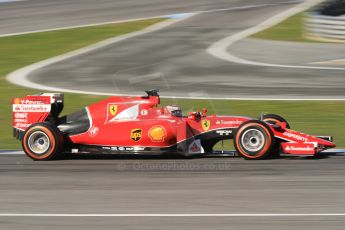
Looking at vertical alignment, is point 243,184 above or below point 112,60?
below

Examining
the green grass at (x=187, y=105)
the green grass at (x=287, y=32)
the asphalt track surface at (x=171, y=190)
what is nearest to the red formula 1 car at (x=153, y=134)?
the asphalt track surface at (x=171, y=190)

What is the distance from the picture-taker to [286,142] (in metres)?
12.2

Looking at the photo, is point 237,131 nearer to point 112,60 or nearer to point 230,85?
point 230,85

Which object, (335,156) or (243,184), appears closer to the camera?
(243,184)

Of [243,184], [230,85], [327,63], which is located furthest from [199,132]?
[327,63]

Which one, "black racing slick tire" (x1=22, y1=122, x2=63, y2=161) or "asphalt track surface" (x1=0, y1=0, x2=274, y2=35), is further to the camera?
"asphalt track surface" (x1=0, y1=0, x2=274, y2=35)

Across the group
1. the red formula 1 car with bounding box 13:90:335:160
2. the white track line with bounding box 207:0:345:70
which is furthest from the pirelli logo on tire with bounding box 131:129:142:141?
the white track line with bounding box 207:0:345:70

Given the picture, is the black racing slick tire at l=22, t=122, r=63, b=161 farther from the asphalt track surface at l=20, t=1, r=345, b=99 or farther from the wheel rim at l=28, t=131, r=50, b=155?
the asphalt track surface at l=20, t=1, r=345, b=99

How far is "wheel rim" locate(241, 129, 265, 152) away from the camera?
12062mm

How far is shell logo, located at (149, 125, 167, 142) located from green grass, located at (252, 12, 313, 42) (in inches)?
661

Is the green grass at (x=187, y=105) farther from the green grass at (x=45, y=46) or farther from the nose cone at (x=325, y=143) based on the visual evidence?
the nose cone at (x=325, y=143)

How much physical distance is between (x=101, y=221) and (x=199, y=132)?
153 inches

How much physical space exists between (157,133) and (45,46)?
16.6 m

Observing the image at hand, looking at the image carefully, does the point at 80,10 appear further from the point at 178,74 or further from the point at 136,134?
the point at 136,134
